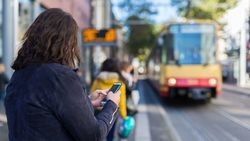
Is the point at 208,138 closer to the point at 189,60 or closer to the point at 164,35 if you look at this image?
the point at 189,60

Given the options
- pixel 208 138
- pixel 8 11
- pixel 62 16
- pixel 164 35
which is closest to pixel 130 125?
pixel 208 138

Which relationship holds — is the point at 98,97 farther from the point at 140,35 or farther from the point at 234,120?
the point at 140,35

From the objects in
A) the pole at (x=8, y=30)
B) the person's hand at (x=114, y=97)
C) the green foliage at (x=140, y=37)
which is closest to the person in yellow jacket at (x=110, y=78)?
the person's hand at (x=114, y=97)

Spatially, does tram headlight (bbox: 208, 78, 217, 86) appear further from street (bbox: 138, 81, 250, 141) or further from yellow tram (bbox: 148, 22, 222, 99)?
street (bbox: 138, 81, 250, 141)

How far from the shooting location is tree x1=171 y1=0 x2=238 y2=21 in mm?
45531

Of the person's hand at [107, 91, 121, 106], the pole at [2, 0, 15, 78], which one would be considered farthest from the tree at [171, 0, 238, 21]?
the person's hand at [107, 91, 121, 106]

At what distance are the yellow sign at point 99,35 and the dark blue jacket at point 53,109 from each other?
17542 millimetres

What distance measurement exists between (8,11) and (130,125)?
27.9 feet

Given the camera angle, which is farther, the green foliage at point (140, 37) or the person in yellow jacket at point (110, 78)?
the green foliage at point (140, 37)

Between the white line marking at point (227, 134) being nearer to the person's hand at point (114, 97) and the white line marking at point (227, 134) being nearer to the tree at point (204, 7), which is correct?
the person's hand at point (114, 97)

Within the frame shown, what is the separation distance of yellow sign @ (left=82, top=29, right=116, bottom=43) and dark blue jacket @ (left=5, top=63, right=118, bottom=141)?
57.6ft

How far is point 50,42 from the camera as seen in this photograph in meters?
2.60

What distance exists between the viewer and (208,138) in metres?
10.3

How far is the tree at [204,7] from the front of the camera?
45.5 m
